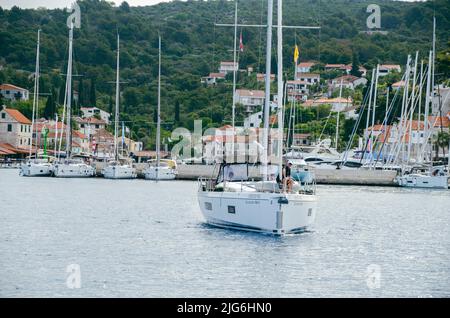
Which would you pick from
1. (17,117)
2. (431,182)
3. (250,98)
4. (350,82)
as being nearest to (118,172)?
(431,182)

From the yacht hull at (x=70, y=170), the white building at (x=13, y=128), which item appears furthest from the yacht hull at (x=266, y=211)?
the white building at (x=13, y=128)

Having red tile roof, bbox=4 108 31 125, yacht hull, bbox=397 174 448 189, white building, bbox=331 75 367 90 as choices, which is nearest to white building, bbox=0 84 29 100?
red tile roof, bbox=4 108 31 125

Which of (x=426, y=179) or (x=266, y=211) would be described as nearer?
(x=266, y=211)

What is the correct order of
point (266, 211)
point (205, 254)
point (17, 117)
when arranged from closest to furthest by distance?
point (205, 254), point (266, 211), point (17, 117)

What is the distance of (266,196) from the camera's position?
135ft

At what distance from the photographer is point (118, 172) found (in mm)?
102938

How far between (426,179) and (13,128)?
7106 centimetres

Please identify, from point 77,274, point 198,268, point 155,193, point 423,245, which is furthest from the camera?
point 155,193

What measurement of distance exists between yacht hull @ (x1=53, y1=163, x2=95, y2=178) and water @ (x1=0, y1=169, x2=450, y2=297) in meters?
36.1

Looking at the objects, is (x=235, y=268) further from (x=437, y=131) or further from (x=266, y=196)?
(x=437, y=131)

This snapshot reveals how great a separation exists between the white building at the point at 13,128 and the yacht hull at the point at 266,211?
338 ft

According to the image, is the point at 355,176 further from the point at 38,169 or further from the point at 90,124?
the point at 90,124
